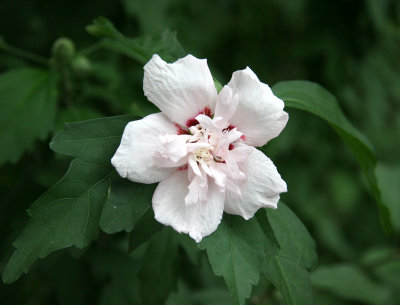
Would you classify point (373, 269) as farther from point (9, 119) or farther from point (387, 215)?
point (9, 119)

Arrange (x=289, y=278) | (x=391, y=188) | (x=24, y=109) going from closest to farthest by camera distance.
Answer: (x=289, y=278) → (x=24, y=109) → (x=391, y=188)

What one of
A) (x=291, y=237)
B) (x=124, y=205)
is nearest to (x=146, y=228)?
(x=124, y=205)

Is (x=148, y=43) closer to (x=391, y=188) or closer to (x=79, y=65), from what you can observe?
(x=79, y=65)

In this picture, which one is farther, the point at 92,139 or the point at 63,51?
the point at 63,51

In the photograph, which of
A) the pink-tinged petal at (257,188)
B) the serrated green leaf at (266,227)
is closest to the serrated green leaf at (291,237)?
the serrated green leaf at (266,227)

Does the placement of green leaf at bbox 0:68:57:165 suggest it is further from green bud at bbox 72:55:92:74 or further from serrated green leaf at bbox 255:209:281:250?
serrated green leaf at bbox 255:209:281:250

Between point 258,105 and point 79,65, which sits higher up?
point 258,105

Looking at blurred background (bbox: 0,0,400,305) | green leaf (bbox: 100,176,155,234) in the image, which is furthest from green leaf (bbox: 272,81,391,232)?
green leaf (bbox: 100,176,155,234)

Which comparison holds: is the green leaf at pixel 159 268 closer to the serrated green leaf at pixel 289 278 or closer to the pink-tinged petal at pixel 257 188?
the serrated green leaf at pixel 289 278
